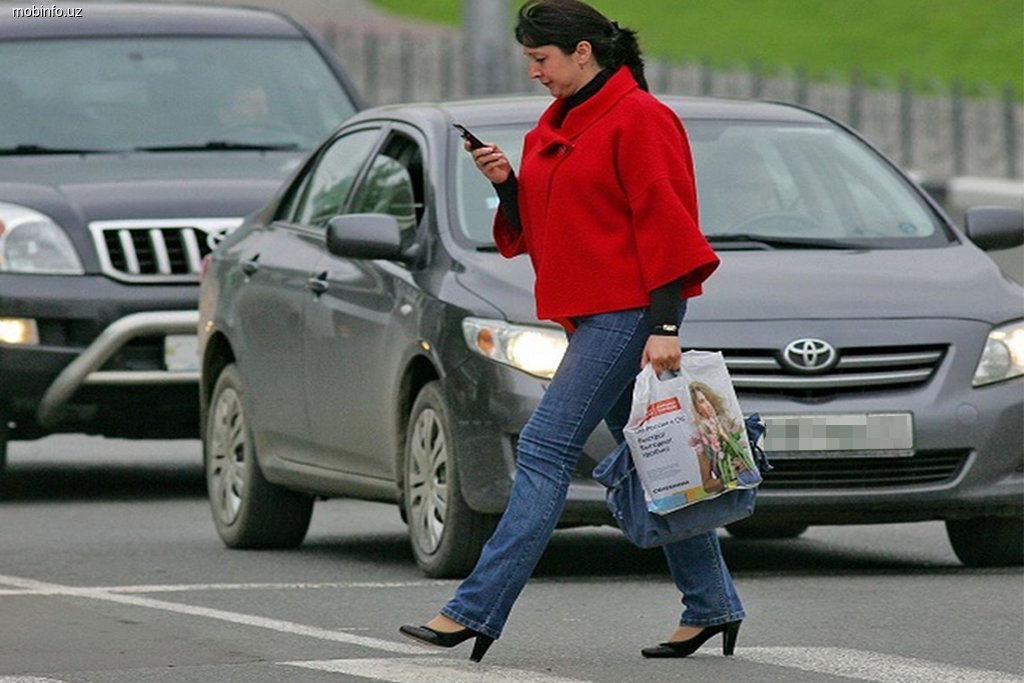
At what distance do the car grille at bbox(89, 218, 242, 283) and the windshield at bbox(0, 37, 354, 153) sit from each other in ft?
3.81

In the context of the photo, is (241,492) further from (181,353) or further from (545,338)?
(545,338)

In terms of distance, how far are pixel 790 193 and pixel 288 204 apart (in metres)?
2.08

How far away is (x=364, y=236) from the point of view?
9930mm

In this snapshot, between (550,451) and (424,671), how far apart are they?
64cm

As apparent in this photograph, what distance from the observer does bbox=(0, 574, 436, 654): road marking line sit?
26.6ft

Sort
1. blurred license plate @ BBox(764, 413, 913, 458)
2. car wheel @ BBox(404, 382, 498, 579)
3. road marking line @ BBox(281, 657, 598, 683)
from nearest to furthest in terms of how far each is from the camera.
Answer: road marking line @ BBox(281, 657, 598, 683)
blurred license plate @ BBox(764, 413, 913, 458)
car wheel @ BBox(404, 382, 498, 579)

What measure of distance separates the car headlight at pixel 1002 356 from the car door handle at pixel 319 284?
7.73 ft

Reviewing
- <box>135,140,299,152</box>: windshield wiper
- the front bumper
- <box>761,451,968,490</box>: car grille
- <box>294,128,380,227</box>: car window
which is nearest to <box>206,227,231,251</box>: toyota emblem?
the front bumper

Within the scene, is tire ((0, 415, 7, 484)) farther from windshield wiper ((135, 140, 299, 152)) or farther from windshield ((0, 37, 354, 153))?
windshield wiper ((135, 140, 299, 152))

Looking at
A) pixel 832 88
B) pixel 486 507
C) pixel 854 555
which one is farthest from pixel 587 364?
pixel 832 88

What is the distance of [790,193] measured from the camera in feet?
34.6

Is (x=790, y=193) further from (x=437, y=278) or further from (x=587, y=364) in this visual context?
(x=587, y=364)

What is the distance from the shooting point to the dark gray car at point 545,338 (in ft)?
31.0

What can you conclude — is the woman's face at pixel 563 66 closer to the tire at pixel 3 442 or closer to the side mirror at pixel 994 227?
the side mirror at pixel 994 227
